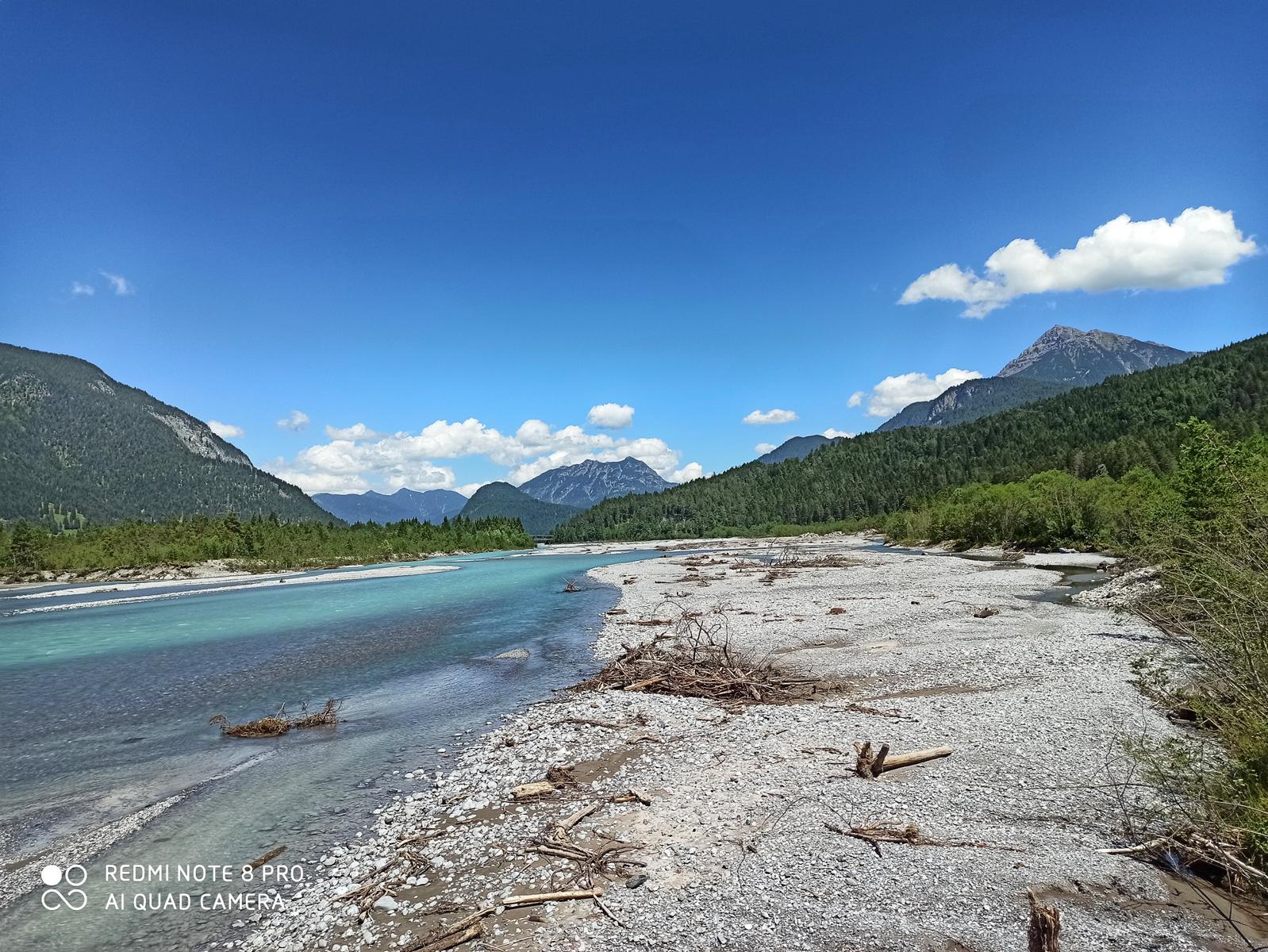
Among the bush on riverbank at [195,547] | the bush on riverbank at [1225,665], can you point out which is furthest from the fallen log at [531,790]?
the bush on riverbank at [195,547]

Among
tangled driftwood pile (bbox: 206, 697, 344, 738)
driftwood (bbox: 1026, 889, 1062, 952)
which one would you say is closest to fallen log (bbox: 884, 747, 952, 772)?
driftwood (bbox: 1026, 889, 1062, 952)

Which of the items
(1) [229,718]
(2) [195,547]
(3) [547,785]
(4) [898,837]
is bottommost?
(1) [229,718]

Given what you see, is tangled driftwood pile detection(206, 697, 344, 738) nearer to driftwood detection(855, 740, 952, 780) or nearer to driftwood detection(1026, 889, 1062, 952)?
driftwood detection(855, 740, 952, 780)

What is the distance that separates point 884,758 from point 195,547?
5304 inches

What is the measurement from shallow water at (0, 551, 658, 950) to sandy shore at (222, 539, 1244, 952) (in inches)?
65.0

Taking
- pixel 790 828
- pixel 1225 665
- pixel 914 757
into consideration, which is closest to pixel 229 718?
pixel 790 828

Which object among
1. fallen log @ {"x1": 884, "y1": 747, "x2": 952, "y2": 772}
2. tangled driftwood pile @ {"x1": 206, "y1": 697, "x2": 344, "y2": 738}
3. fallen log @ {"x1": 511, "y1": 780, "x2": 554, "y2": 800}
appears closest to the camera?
fallen log @ {"x1": 884, "y1": 747, "x2": 952, "y2": 772}

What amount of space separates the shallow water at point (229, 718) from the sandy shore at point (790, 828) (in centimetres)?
165

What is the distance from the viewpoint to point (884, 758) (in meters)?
11.4

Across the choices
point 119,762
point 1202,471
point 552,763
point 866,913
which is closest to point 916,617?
point 1202,471

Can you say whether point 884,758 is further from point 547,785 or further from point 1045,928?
point 547,785

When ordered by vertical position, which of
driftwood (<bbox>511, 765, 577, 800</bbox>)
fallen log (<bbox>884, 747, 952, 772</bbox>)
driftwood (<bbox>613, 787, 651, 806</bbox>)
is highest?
fallen log (<bbox>884, 747, 952, 772</bbox>)

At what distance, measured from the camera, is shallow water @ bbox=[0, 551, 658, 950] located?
10.5 meters

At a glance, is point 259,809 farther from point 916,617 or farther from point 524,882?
point 916,617
